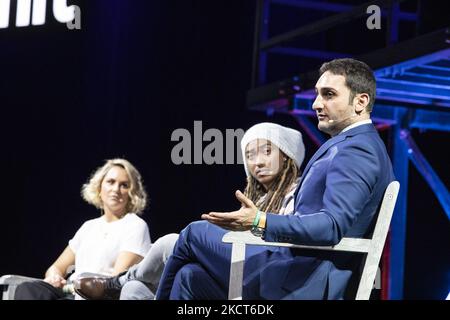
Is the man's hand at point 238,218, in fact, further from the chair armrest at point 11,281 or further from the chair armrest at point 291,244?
the chair armrest at point 11,281

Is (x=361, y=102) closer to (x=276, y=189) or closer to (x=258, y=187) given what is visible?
(x=276, y=189)

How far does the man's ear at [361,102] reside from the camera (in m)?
2.85

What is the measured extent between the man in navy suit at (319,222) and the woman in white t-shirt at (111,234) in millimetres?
1303

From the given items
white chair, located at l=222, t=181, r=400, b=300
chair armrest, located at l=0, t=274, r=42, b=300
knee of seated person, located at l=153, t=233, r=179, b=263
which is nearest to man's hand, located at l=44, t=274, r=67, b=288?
chair armrest, located at l=0, t=274, r=42, b=300

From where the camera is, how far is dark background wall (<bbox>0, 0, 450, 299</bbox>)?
579 cm

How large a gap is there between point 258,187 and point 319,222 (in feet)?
3.29

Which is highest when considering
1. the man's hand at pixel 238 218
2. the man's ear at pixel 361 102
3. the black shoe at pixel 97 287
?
the man's ear at pixel 361 102

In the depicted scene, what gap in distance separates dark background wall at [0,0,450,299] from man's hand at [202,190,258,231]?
309 centimetres

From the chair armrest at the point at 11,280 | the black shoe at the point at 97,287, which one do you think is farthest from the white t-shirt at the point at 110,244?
the black shoe at the point at 97,287
